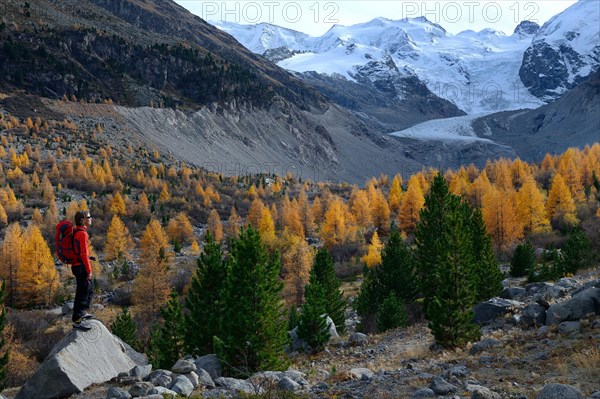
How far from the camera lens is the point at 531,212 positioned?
63.2 meters

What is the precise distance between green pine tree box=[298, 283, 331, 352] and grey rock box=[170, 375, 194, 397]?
Answer: 43.9 feet

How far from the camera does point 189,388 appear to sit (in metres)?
12.6

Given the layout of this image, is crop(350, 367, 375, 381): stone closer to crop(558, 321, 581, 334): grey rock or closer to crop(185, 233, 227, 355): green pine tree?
crop(558, 321, 581, 334): grey rock

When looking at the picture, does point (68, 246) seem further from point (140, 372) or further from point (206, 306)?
point (206, 306)

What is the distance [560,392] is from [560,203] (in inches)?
2665

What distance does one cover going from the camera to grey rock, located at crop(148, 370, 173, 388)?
1271cm

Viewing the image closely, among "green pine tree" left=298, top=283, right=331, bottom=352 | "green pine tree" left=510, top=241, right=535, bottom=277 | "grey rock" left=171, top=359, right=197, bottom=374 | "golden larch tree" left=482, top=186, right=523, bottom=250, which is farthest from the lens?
"golden larch tree" left=482, top=186, right=523, bottom=250

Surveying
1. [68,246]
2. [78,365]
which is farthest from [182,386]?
[68,246]

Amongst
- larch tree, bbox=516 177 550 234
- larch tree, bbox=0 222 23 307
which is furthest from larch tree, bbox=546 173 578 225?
larch tree, bbox=0 222 23 307

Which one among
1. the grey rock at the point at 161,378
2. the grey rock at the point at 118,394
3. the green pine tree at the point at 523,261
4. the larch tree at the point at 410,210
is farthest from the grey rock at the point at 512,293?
the larch tree at the point at 410,210

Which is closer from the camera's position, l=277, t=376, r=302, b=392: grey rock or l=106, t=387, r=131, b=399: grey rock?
l=106, t=387, r=131, b=399: grey rock

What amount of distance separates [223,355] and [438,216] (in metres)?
21.0

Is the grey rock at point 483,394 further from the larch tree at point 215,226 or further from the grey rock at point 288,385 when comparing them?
the larch tree at point 215,226

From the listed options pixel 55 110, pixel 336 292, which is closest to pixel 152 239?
pixel 336 292
